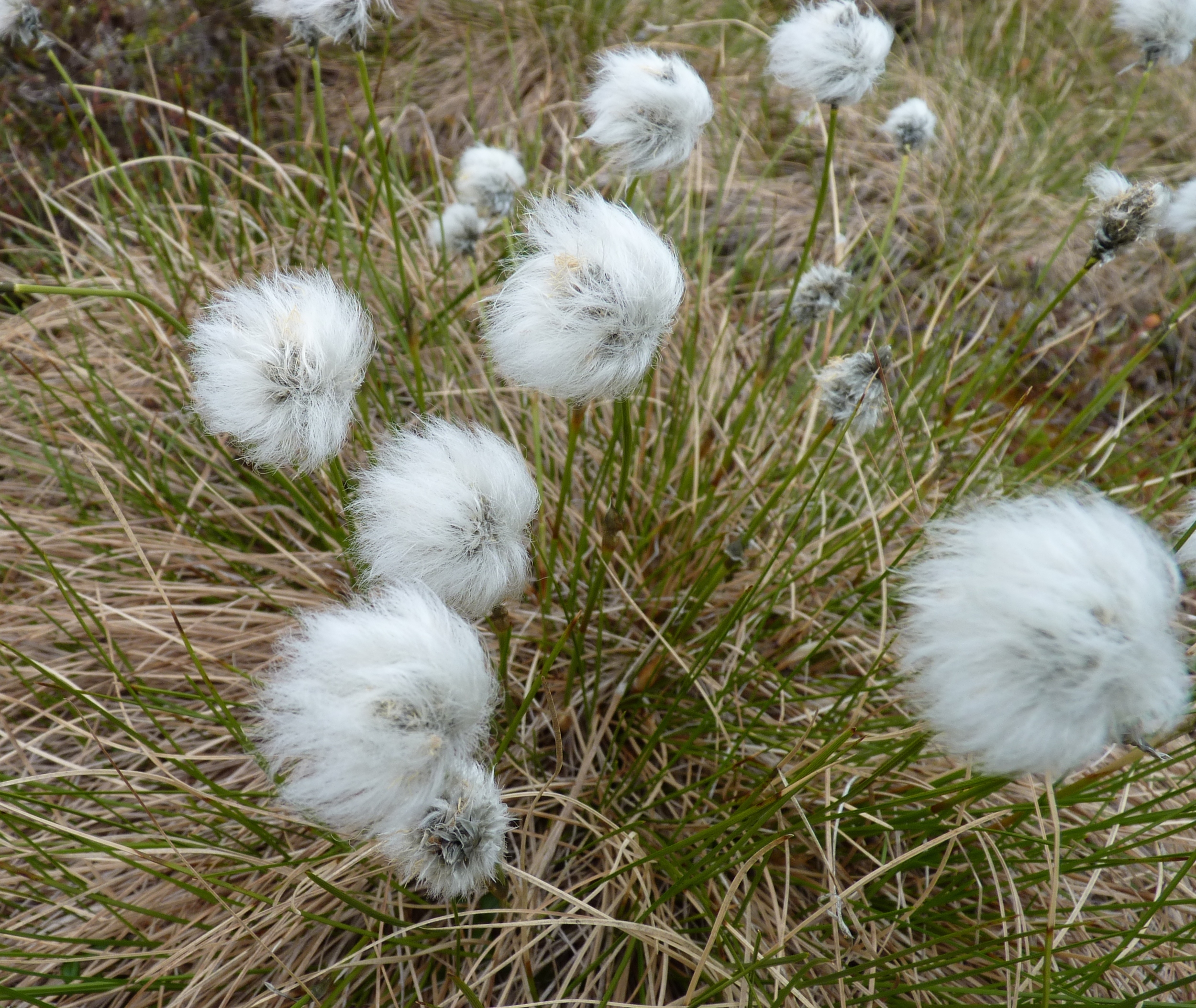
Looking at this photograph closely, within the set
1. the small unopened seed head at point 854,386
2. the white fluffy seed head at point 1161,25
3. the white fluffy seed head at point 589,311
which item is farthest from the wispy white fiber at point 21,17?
the white fluffy seed head at point 1161,25

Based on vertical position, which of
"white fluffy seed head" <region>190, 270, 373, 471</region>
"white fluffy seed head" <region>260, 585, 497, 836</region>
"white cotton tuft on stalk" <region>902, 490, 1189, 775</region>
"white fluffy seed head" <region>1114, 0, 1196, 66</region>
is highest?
"white fluffy seed head" <region>1114, 0, 1196, 66</region>

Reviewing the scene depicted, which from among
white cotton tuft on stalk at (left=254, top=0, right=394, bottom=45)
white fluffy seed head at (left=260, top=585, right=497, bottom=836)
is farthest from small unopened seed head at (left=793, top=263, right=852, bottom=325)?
white fluffy seed head at (left=260, top=585, right=497, bottom=836)

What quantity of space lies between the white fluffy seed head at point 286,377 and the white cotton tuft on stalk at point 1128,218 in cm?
131

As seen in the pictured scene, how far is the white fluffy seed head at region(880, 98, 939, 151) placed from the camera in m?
2.16

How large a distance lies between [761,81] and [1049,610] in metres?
3.90

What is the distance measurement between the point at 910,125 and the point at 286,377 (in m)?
1.91

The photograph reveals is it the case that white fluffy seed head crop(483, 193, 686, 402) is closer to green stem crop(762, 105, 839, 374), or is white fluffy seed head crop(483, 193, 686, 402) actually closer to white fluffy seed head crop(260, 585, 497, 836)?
white fluffy seed head crop(260, 585, 497, 836)

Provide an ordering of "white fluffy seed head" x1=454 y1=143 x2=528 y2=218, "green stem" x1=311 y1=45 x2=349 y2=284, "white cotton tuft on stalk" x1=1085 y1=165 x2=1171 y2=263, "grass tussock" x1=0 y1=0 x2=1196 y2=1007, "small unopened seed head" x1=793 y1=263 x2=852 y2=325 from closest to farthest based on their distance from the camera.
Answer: "grass tussock" x1=0 y1=0 x2=1196 y2=1007, "white cotton tuft on stalk" x1=1085 y1=165 x2=1171 y2=263, "green stem" x1=311 y1=45 x2=349 y2=284, "small unopened seed head" x1=793 y1=263 x2=852 y2=325, "white fluffy seed head" x1=454 y1=143 x2=528 y2=218

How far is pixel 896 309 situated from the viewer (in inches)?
122

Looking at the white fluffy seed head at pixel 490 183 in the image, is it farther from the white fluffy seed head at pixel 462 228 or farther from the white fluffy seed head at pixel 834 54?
the white fluffy seed head at pixel 834 54

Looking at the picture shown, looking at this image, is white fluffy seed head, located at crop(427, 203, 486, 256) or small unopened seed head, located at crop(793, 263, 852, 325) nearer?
small unopened seed head, located at crop(793, 263, 852, 325)

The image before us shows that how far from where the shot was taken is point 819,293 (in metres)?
1.80

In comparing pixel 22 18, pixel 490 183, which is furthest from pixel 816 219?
pixel 22 18

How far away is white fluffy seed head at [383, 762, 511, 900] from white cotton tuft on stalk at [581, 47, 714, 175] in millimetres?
1054
